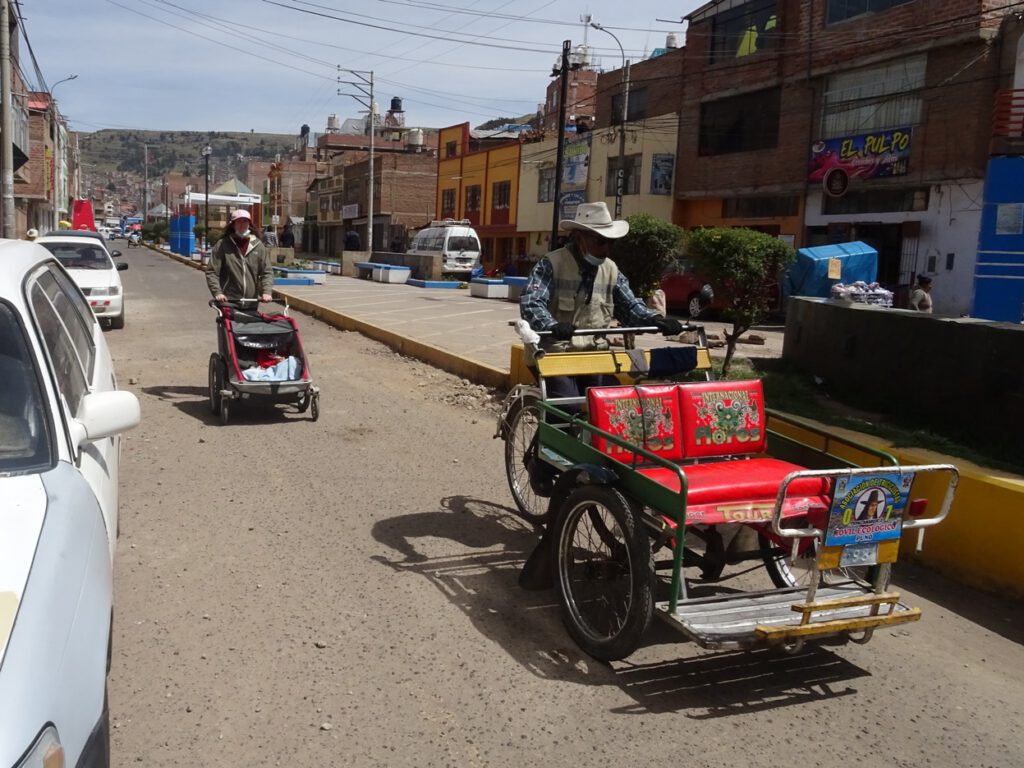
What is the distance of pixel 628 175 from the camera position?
38031 millimetres

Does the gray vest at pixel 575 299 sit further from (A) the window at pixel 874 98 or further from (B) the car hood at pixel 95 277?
(A) the window at pixel 874 98

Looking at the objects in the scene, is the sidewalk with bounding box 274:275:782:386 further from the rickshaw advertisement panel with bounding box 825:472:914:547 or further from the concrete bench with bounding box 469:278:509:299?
the rickshaw advertisement panel with bounding box 825:472:914:547

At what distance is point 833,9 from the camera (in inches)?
1100

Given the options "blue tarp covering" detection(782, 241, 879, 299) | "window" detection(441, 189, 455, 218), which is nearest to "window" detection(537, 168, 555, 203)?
"window" detection(441, 189, 455, 218)

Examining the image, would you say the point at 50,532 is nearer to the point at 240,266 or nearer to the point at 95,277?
the point at 240,266

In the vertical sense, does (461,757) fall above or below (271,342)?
below

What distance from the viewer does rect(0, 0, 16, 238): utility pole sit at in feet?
66.3

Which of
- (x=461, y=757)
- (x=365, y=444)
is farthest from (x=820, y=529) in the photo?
(x=365, y=444)

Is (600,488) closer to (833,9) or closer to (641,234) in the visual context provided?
(641,234)

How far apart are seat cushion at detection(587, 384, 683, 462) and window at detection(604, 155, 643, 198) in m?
33.6

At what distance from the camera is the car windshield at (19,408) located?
294cm

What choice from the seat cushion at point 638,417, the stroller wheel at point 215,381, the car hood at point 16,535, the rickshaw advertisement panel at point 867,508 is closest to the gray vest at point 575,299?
the seat cushion at point 638,417

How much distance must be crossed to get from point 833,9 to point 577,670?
2883 cm

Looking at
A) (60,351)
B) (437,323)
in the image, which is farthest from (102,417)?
(437,323)
